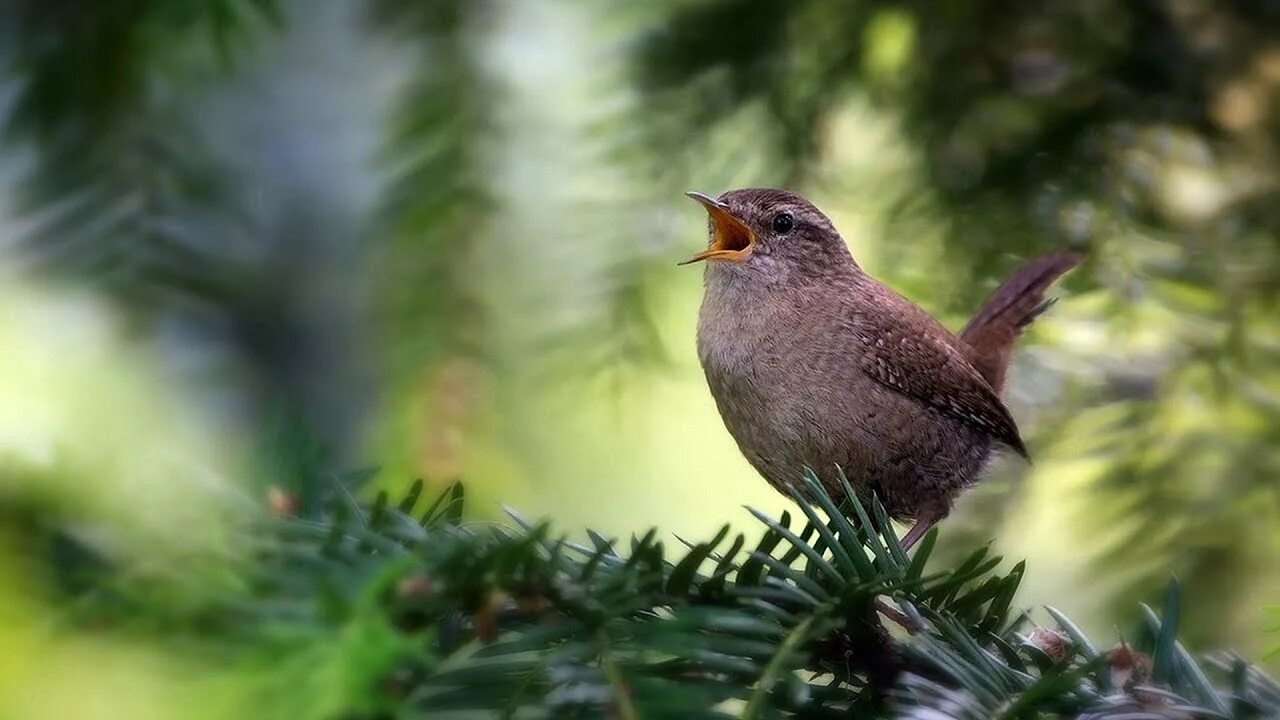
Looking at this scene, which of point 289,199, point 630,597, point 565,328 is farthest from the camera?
point 289,199

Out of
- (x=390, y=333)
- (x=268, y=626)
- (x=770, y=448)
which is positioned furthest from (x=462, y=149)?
(x=268, y=626)

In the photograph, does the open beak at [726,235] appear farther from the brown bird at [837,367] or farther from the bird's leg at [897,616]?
the bird's leg at [897,616]

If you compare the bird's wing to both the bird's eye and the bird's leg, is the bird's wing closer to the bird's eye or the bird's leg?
the bird's eye

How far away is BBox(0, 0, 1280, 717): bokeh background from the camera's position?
1.87 metres

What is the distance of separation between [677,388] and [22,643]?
1.77m

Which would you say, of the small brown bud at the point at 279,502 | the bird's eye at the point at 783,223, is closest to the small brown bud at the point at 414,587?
the small brown bud at the point at 279,502

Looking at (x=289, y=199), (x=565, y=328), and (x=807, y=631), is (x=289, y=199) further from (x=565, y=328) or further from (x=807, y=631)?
(x=807, y=631)

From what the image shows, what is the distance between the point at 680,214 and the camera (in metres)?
2.23

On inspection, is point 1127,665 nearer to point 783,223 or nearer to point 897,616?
point 897,616

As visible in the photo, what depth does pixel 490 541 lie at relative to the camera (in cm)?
86

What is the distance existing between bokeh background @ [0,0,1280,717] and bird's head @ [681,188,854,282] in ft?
0.18

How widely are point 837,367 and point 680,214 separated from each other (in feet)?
1.29

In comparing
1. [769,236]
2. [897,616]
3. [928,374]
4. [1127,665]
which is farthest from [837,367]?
[1127,665]

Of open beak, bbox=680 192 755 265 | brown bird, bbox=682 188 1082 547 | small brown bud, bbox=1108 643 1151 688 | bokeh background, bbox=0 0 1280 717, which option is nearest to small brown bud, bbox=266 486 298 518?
small brown bud, bbox=1108 643 1151 688
